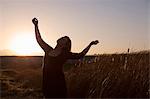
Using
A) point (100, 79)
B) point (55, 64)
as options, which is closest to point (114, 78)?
point (100, 79)

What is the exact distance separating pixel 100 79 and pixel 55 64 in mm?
913

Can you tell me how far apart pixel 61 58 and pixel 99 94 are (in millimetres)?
700

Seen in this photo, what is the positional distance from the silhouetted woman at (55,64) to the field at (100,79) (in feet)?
1.89

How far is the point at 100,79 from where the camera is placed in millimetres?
4582

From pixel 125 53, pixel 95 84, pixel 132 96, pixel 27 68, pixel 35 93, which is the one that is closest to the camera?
pixel 132 96

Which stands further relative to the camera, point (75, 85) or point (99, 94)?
point (75, 85)

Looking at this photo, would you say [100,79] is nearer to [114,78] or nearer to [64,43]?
[114,78]

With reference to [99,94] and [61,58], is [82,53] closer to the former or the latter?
[61,58]

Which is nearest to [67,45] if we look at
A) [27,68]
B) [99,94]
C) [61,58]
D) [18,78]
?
[61,58]

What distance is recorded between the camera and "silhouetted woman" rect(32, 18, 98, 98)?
3824 millimetres

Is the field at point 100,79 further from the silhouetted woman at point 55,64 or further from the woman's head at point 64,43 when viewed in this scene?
the woman's head at point 64,43

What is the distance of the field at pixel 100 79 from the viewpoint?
4.24 m

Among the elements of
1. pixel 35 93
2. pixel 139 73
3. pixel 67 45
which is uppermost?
pixel 67 45

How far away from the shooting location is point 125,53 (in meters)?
4.91
